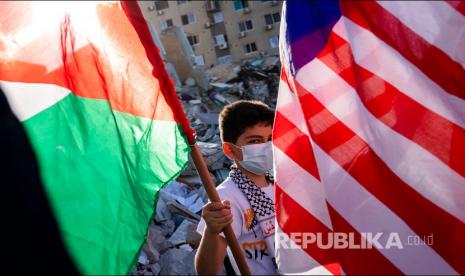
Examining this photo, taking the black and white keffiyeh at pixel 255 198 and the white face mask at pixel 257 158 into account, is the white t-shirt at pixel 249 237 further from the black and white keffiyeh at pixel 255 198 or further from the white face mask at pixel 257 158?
the white face mask at pixel 257 158

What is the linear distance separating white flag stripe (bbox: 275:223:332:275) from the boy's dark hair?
0.72m

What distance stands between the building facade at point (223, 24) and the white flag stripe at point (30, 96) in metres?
30.6

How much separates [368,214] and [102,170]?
1.20 metres

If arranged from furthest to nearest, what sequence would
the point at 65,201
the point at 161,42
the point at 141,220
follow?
1. the point at 161,42
2. the point at 141,220
3. the point at 65,201

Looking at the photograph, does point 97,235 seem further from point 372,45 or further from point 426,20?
point 426,20

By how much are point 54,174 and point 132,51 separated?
65 centimetres

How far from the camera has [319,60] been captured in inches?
82.3

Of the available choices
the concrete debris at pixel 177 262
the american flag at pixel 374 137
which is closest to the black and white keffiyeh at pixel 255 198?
the american flag at pixel 374 137

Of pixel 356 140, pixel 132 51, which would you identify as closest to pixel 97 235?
pixel 132 51

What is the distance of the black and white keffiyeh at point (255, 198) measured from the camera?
6.91 ft

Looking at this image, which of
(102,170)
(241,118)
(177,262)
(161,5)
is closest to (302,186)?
(241,118)

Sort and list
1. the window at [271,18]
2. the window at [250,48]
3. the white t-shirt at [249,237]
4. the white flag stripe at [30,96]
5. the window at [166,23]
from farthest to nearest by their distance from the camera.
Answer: the window at [166,23], the window at [250,48], the window at [271,18], the white t-shirt at [249,237], the white flag stripe at [30,96]

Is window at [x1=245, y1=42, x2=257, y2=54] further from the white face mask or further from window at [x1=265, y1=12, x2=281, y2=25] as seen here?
the white face mask

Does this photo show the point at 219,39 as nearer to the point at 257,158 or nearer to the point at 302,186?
the point at 257,158
